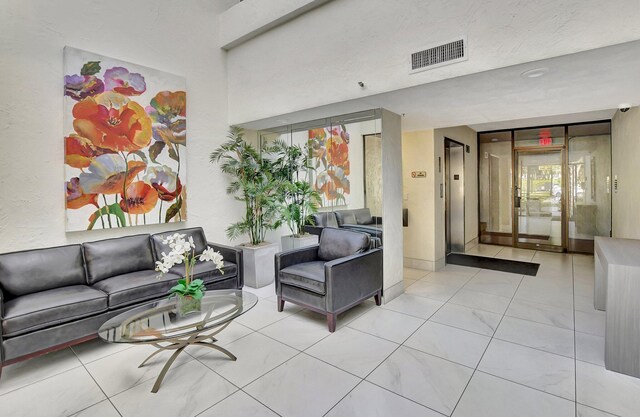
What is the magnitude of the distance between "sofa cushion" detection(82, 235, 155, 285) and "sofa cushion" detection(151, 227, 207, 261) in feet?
0.24

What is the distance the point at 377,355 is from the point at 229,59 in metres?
4.86

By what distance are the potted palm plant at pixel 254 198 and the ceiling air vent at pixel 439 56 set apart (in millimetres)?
2621

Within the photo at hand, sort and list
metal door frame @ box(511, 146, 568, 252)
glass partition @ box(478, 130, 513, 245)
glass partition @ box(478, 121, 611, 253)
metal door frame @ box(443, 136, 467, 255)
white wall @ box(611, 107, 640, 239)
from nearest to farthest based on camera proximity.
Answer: white wall @ box(611, 107, 640, 239)
metal door frame @ box(443, 136, 467, 255)
glass partition @ box(478, 121, 611, 253)
metal door frame @ box(511, 146, 568, 252)
glass partition @ box(478, 130, 513, 245)

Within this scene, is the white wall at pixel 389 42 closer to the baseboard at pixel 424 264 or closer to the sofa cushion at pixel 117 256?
the sofa cushion at pixel 117 256

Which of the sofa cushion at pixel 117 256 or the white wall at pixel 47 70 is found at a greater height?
the white wall at pixel 47 70

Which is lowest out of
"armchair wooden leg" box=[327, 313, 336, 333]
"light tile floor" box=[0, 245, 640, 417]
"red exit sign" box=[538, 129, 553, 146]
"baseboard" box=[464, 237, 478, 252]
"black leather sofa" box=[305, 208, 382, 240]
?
"light tile floor" box=[0, 245, 640, 417]

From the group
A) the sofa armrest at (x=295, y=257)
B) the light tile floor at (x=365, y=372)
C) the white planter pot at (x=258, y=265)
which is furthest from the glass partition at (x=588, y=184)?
the white planter pot at (x=258, y=265)

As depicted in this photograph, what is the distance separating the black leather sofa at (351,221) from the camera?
13.9 ft

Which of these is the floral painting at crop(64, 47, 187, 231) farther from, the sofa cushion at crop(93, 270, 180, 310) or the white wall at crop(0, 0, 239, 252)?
the sofa cushion at crop(93, 270, 180, 310)

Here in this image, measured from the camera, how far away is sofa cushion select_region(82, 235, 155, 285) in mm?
3520

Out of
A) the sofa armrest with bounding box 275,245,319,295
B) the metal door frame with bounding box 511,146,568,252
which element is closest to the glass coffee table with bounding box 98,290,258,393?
the sofa armrest with bounding box 275,245,319,295

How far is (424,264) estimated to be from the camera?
580 cm

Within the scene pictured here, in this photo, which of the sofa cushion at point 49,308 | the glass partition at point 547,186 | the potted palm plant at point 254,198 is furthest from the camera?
the glass partition at point 547,186

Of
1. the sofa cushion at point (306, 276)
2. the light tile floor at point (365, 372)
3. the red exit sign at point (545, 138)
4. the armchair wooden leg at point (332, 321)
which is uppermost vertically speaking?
the red exit sign at point (545, 138)
